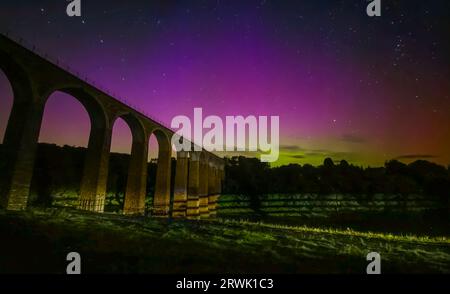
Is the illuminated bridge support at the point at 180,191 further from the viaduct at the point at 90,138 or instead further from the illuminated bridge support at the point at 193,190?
the illuminated bridge support at the point at 193,190

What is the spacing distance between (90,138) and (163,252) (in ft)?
45.6

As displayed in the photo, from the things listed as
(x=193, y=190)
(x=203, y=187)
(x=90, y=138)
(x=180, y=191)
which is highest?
(x=90, y=138)

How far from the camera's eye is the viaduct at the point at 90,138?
12875 mm

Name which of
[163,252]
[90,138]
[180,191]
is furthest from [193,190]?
[163,252]

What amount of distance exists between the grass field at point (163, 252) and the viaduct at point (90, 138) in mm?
3419

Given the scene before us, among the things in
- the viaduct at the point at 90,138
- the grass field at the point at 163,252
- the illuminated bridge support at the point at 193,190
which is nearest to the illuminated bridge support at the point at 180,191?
the viaduct at the point at 90,138

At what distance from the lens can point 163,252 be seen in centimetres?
746

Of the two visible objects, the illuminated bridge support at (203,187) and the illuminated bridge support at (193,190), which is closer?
the illuminated bridge support at (193,190)

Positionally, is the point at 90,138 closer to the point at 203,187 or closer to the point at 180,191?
the point at 180,191

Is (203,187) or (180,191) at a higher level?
(203,187)
